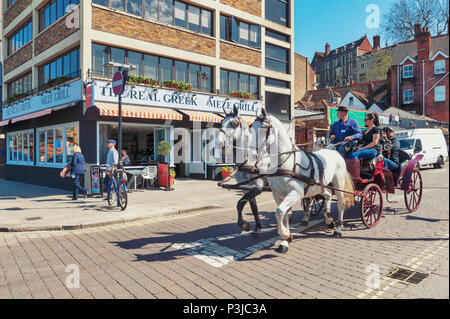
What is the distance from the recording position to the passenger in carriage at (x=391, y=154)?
25.5 feet

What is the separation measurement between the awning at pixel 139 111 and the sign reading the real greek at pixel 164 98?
15.2 inches

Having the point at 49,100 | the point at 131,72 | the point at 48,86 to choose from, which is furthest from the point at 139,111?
the point at 48,86

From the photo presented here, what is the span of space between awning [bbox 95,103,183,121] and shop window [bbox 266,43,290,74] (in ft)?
33.9

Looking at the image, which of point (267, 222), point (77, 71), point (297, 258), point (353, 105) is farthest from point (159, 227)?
point (353, 105)

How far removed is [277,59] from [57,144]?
1580 centimetres

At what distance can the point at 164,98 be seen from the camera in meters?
15.6

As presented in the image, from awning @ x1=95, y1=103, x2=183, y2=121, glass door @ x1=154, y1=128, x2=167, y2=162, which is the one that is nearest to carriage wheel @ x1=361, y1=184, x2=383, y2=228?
awning @ x1=95, y1=103, x2=183, y2=121

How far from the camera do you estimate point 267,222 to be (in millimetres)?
7285

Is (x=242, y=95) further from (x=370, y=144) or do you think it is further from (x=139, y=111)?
(x=370, y=144)

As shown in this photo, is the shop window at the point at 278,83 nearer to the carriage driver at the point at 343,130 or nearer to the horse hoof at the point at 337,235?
the carriage driver at the point at 343,130

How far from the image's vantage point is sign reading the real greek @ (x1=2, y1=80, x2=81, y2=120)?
13805mm

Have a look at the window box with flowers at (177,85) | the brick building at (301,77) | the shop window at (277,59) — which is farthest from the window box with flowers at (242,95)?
the brick building at (301,77)

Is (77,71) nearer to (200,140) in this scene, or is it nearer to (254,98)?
(200,140)

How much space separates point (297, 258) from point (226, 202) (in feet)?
18.2
